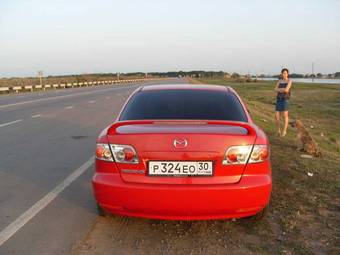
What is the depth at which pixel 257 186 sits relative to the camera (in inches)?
164

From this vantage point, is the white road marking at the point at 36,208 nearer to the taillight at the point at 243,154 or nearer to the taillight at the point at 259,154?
the taillight at the point at 243,154

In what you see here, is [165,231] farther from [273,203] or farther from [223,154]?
[273,203]

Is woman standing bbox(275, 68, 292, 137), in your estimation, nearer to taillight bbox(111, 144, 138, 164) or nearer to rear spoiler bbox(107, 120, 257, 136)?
rear spoiler bbox(107, 120, 257, 136)

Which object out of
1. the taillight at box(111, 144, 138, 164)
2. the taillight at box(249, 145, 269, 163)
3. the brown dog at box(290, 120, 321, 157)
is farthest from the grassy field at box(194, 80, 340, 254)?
the taillight at box(111, 144, 138, 164)

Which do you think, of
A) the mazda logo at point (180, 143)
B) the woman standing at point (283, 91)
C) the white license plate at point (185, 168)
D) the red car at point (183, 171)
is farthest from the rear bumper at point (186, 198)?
the woman standing at point (283, 91)

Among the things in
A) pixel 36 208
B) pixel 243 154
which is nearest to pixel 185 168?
pixel 243 154

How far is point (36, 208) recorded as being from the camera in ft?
17.2

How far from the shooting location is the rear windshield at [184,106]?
5.05m

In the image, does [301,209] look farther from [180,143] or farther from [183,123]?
[180,143]

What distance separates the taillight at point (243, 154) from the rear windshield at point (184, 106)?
0.75 m

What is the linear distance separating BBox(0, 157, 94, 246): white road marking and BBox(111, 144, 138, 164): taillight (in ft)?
4.37

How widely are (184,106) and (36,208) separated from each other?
7.01 ft

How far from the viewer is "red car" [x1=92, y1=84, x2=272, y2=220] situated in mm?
4043

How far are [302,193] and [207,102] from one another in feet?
6.07
